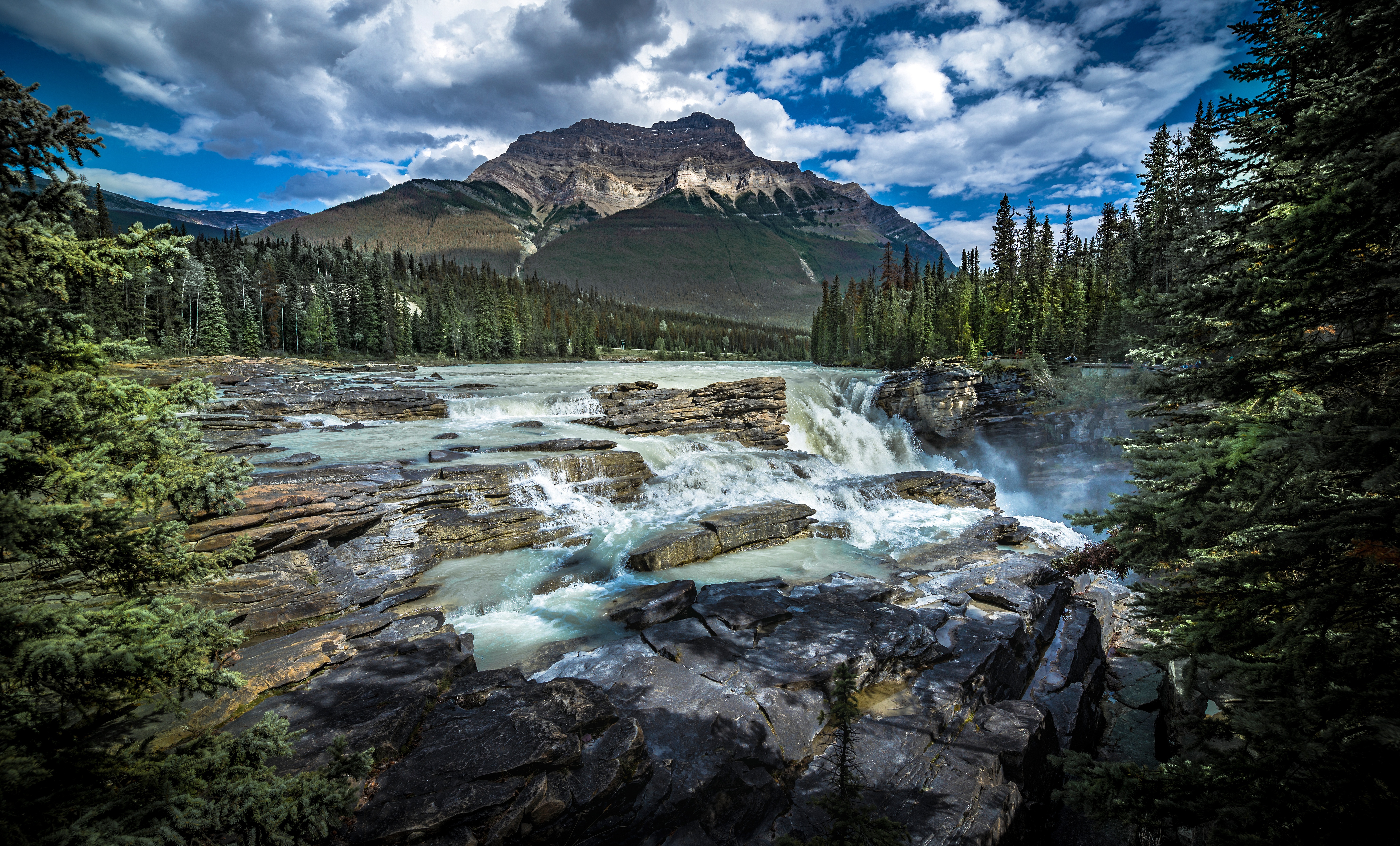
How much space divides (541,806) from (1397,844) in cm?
637

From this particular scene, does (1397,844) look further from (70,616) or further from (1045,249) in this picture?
(1045,249)

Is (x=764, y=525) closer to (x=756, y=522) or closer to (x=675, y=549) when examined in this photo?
(x=756, y=522)

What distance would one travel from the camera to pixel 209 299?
62.2 metres

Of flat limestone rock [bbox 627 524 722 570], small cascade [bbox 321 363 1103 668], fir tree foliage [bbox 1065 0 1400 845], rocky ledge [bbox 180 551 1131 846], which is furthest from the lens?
flat limestone rock [bbox 627 524 722 570]

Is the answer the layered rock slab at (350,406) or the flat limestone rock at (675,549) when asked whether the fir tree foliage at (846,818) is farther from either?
the layered rock slab at (350,406)

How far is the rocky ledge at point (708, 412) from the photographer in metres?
26.8

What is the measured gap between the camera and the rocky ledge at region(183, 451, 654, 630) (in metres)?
9.84

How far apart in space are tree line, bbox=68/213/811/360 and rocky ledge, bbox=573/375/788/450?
41.6m

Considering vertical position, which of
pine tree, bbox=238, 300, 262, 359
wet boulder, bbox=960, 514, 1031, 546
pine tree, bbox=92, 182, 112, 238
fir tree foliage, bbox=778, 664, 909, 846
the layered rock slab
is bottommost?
wet boulder, bbox=960, 514, 1031, 546

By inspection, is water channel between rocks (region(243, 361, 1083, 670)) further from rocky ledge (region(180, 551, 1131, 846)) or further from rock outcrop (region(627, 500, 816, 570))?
rocky ledge (region(180, 551, 1131, 846))

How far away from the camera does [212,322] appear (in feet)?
196

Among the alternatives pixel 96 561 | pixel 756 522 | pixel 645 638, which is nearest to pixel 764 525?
pixel 756 522

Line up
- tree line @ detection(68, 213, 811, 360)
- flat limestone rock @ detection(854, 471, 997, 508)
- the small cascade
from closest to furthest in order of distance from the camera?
1. the small cascade
2. flat limestone rock @ detection(854, 471, 997, 508)
3. tree line @ detection(68, 213, 811, 360)

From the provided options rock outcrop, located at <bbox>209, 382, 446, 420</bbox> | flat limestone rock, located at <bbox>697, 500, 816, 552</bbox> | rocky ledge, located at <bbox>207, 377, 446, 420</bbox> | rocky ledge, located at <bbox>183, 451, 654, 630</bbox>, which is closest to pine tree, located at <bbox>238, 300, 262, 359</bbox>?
rocky ledge, located at <bbox>207, 377, 446, 420</bbox>
